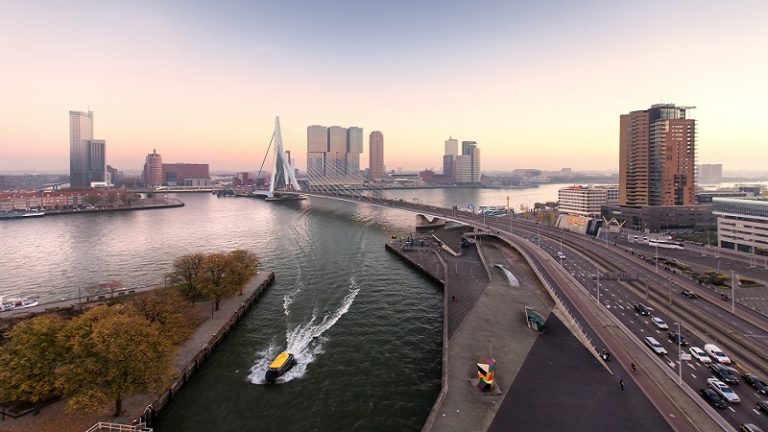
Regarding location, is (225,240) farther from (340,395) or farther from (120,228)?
(340,395)

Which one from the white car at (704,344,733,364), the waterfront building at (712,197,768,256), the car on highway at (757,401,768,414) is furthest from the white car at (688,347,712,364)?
the waterfront building at (712,197,768,256)

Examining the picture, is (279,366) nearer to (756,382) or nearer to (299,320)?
(299,320)

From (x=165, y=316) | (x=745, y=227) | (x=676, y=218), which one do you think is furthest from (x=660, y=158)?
(x=165, y=316)

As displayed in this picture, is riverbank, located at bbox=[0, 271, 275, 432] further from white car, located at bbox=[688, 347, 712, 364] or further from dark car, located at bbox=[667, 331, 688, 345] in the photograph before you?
dark car, located at bbox=[667, 331, 688, 345]

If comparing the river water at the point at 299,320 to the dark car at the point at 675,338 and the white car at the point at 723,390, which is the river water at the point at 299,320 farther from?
the dark car at the point at 675,338

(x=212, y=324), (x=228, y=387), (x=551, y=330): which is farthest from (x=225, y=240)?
(x=551, y=330)
